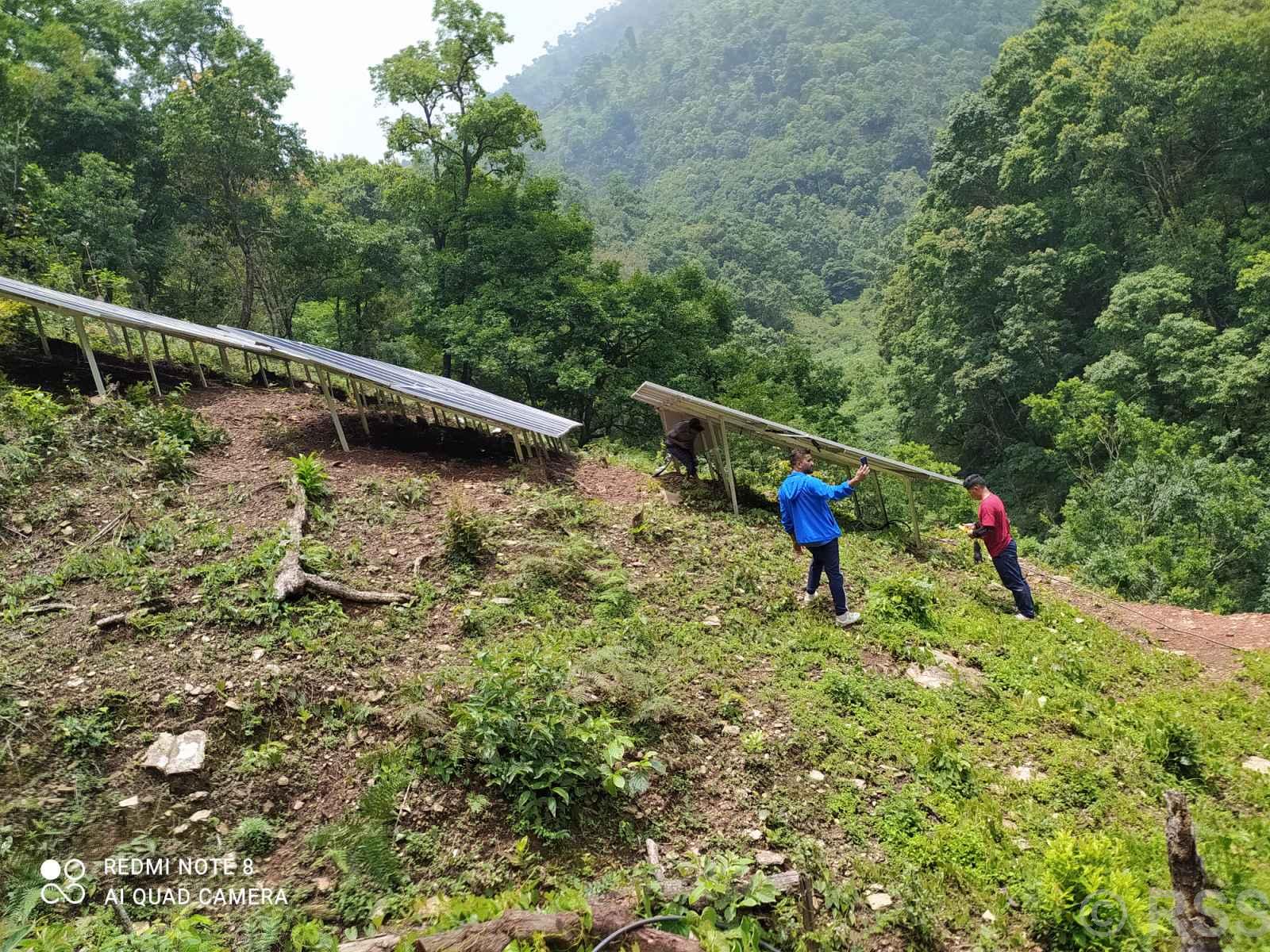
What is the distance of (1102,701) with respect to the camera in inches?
243

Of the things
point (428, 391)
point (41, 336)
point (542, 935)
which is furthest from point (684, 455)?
point (41, 336)

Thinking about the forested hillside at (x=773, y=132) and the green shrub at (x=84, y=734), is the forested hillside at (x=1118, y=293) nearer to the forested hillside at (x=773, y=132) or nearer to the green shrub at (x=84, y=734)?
the green shrub at (x=84, y=734)

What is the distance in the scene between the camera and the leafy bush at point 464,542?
718 cm

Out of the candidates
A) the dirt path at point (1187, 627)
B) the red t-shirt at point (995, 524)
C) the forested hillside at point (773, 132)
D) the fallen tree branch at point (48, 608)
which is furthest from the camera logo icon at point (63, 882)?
the forested hillside at point (773, 132)

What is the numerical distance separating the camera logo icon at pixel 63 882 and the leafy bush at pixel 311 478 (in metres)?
4.49

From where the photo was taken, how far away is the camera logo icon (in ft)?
11.7

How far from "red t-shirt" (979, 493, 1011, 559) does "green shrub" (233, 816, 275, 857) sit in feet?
24.6

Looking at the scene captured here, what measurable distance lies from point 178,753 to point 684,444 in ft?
25.3

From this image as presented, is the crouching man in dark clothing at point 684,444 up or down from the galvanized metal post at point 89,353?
down

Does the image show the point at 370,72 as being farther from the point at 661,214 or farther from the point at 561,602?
the point at 661,214

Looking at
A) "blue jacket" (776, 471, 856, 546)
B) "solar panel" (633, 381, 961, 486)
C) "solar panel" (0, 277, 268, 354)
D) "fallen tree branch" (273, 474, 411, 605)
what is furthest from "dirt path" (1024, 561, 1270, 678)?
"solar panel" (0, 277, 268, 354)

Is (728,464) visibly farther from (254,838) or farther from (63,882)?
(63,882)

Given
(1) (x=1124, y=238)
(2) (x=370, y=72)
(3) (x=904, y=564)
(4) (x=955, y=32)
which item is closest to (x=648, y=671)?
(3) (x=904, y=564)

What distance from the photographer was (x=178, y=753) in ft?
14.4
